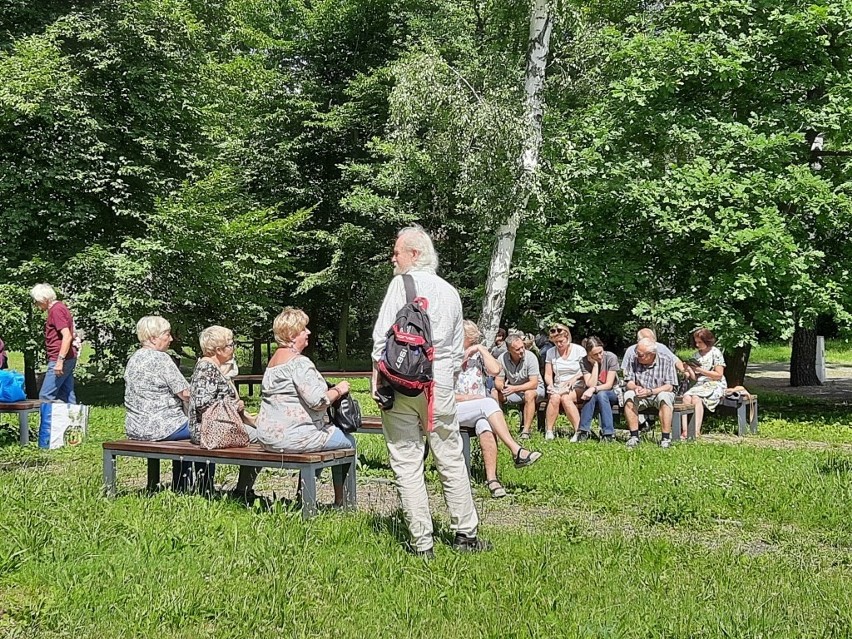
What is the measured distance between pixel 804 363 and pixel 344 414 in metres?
15.5

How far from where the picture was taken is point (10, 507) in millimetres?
5629

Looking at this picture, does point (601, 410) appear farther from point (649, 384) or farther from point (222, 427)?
point (222, 427)

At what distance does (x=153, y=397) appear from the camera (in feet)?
23.3

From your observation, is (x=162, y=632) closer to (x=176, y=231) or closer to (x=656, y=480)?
(x=656, y=480)

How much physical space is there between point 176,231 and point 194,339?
14.0ft

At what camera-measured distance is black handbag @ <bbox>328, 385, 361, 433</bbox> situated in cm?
645

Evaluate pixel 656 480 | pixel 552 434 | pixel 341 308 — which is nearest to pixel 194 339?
pixel 341 308

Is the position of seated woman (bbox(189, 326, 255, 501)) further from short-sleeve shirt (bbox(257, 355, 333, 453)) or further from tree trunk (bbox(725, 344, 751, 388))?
tree trunk (bbox(725, 344, 751, 388))

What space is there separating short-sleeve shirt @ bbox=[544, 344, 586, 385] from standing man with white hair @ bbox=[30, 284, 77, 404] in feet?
19.2

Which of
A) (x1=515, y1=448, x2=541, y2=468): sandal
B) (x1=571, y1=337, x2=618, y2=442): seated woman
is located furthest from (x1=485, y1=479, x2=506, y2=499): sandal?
(x1=571, y1=337, x2=618, y2=442): seated woman

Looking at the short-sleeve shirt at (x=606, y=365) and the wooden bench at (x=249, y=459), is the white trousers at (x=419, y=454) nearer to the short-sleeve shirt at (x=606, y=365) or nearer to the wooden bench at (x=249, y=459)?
the wooden bench at (x=249, y=459)

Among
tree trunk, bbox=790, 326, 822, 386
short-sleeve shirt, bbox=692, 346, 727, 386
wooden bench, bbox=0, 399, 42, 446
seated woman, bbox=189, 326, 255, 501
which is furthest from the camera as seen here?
tree trunk, bbox=790, 326, 822, 386

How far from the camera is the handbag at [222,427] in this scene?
6.37 m

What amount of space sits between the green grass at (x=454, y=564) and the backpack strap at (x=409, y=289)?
144cm
